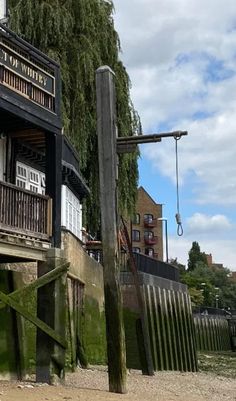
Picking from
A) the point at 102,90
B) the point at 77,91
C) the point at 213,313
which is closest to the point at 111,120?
the point at 102,90

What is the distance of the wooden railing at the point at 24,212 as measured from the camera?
48.1ft

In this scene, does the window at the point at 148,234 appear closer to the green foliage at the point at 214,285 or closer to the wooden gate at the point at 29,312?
the green foliage at the point at 214,285

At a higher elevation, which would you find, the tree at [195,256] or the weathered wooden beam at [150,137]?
the tree at [195,256]

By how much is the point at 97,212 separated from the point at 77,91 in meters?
5.66

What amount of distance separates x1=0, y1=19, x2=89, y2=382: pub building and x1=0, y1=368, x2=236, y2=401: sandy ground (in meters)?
1.08

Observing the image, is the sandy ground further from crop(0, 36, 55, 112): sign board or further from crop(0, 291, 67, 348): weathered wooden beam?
crop(0, 36, 55, 112): sign board

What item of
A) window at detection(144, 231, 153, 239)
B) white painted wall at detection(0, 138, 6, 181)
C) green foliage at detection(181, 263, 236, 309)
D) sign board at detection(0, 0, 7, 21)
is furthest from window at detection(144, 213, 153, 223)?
white painted wall at detection(0, 138, 6, 181)

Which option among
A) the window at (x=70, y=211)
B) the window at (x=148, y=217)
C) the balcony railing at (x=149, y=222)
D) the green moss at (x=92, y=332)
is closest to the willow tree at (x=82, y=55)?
the window at (x=70, y=211)

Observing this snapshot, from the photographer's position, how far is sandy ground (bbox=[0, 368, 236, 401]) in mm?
13156

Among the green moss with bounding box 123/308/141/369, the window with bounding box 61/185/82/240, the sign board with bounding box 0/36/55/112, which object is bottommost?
the green moss with bounding box 123/308/141/369

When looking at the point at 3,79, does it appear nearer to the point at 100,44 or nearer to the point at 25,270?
the point at 25,270

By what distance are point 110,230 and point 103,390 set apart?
11.4ft

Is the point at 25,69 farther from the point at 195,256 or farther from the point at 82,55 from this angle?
the point at 195,256

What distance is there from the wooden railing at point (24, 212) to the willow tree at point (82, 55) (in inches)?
476
